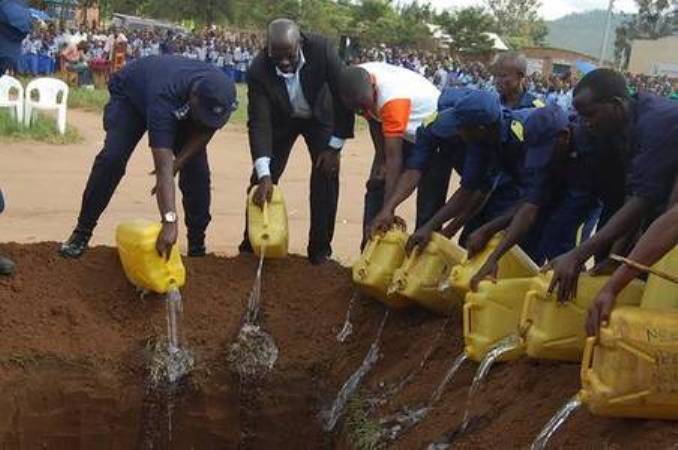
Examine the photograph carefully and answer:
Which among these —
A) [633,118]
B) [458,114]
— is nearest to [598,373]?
[633,118]

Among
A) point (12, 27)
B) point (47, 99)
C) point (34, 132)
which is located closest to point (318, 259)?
point (12, 27)

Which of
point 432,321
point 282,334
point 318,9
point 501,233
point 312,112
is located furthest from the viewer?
point 318,9

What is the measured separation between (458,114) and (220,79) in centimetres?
128

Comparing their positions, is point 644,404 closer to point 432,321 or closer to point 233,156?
point 432,321

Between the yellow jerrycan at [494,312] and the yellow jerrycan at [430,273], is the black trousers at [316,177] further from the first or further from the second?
the yellow jerrycan at [494,312]

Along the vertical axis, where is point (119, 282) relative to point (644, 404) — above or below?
below

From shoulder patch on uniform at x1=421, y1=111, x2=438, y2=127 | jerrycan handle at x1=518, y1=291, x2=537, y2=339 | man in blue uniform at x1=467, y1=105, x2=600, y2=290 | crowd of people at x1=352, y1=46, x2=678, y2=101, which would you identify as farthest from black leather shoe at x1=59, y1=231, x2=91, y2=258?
crowd of people at x1=352, y1=46, x2=678, y2=101

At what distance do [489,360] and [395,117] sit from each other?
178cm

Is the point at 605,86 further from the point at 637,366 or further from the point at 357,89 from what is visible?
the point at 357,89

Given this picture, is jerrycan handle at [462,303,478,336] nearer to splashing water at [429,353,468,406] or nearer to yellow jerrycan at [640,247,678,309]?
splashing water at [429,353,468,406]

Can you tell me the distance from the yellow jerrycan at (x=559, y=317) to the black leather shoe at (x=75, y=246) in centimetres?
268

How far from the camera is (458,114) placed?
4.51 meters

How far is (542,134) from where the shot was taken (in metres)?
4.25

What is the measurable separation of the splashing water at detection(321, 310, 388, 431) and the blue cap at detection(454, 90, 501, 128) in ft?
4.15
